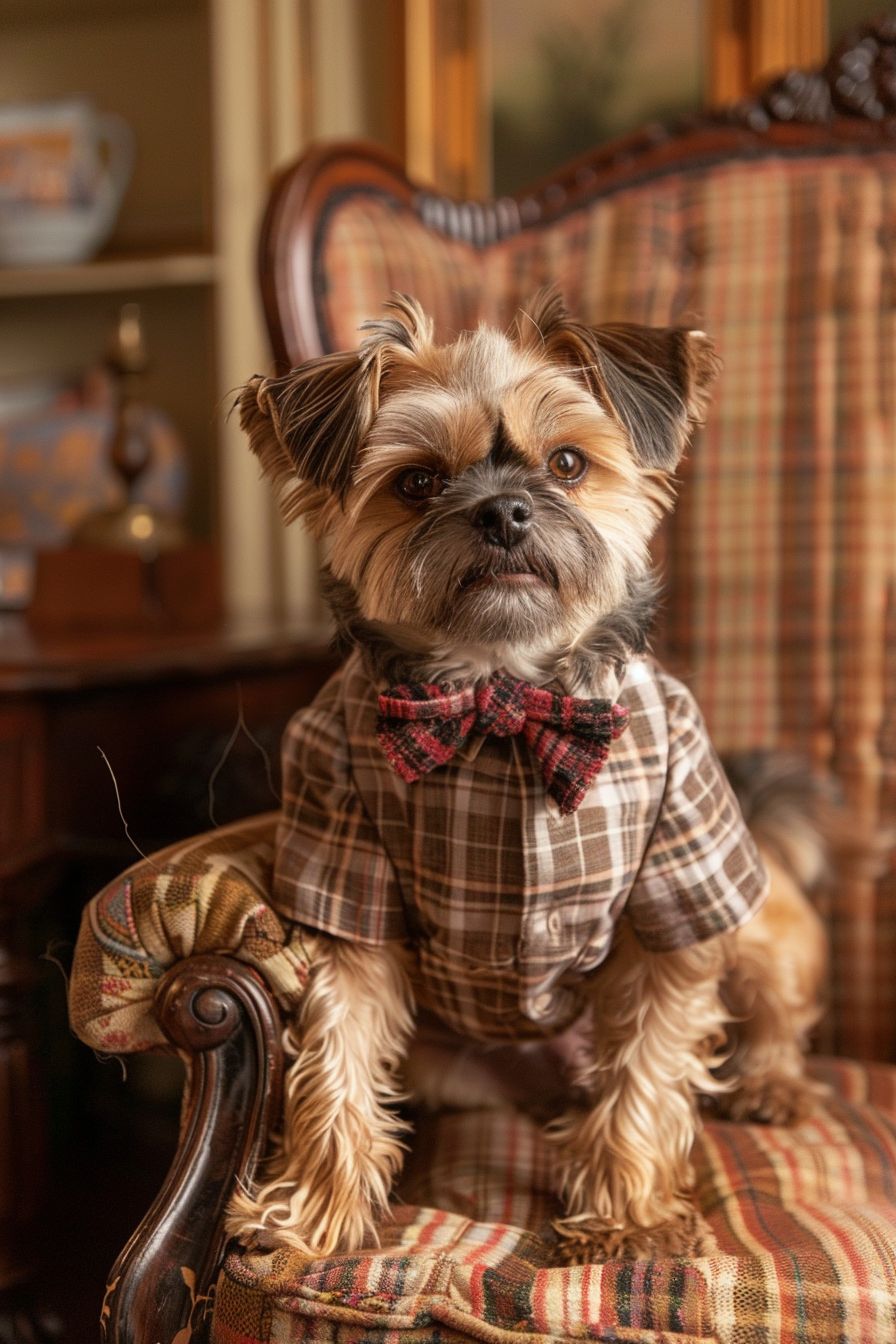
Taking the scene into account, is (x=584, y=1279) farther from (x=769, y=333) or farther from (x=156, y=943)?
(x=769, y=333)

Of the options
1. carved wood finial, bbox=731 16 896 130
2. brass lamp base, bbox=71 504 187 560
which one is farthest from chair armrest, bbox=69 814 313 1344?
carved wood finial, bbox=731 16 896 130

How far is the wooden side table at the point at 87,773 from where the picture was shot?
1.49m

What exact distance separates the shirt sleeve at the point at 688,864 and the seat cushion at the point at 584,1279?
26 centimetres

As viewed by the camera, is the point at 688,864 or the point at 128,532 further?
the point at 128,532

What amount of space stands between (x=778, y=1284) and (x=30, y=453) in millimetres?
2085

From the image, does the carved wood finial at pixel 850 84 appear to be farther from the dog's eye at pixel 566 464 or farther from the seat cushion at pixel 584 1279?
the seat cushion at pixel 584 1279

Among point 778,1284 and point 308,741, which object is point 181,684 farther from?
point 778,1284

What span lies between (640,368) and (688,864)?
45 centimetres

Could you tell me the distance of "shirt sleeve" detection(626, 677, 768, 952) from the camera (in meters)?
1.14

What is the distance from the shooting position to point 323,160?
5.51 ft

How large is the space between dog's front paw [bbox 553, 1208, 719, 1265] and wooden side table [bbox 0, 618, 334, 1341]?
0.56 meters

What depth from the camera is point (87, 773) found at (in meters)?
1.60

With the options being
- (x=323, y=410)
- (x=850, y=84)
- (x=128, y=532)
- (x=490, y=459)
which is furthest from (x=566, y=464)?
(x=128, y=532)

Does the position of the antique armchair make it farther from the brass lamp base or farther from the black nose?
the brass lamp base
